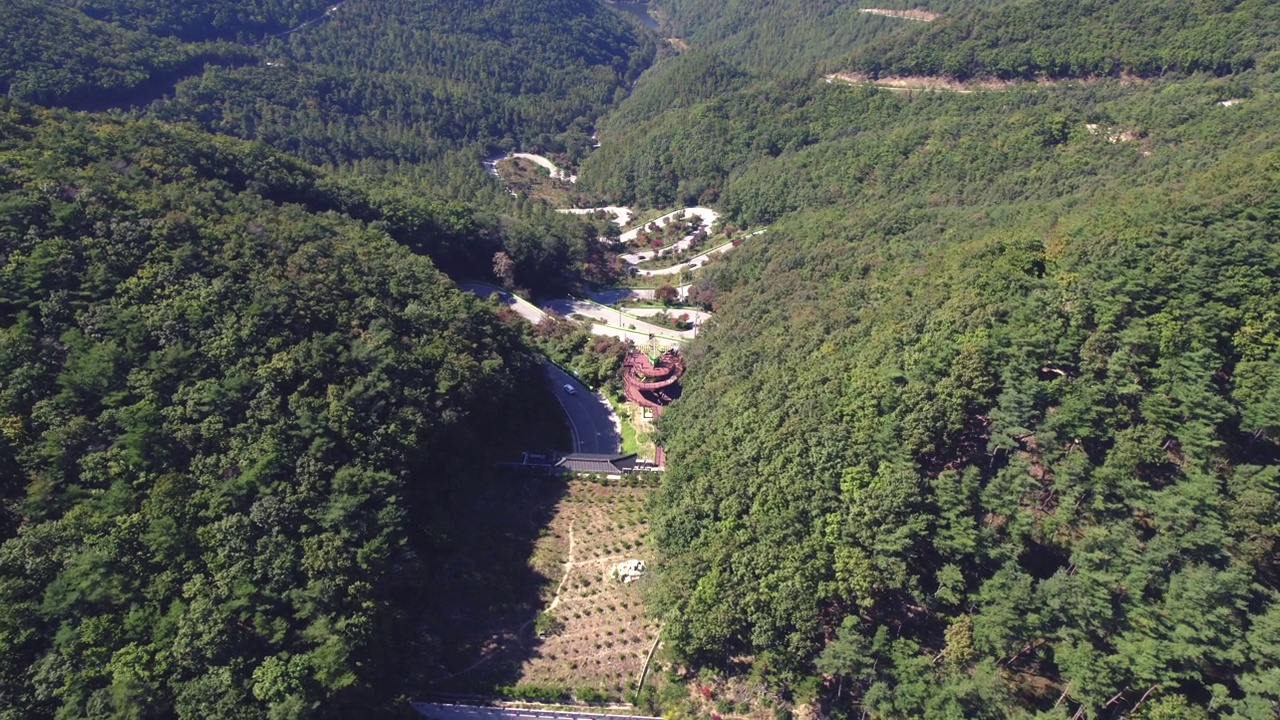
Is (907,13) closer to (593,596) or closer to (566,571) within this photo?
(566,571)

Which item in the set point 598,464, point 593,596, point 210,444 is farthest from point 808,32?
point 210,444

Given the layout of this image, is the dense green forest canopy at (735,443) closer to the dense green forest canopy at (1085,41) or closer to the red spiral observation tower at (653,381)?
the red spiral observation tower at (653,381)

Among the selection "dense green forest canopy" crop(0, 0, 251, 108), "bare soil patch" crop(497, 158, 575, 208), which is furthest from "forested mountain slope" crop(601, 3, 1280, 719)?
"dense green forest canopy" crop(0, 0, 251, 108)

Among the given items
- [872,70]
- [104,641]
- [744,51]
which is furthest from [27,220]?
[744,51]

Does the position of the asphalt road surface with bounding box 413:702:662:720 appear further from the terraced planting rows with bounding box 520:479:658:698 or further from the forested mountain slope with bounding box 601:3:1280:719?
the forested mountain slope with bounding box 601:3:1280:719

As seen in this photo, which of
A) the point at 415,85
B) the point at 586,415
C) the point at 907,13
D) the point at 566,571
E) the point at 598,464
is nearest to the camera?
the point at 566,571
